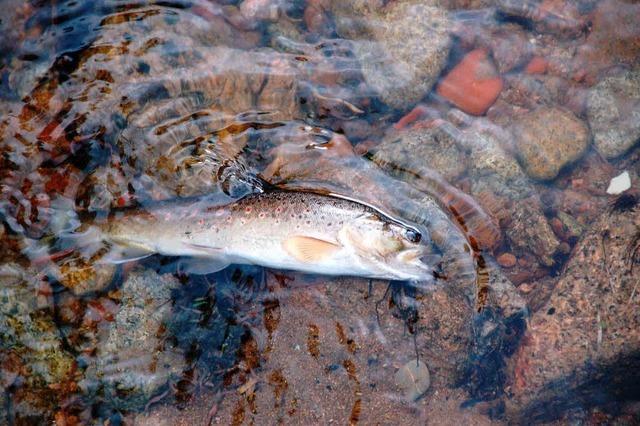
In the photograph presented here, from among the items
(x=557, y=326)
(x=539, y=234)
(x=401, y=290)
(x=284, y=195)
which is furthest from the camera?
(x=539, y=234)

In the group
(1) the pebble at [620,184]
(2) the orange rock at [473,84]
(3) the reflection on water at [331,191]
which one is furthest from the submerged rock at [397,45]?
(1) the pebble at [620,184]

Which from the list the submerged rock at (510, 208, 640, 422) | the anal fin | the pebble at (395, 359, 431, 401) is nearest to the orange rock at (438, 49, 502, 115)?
the submerged rock at (510, 208, 640, 422)

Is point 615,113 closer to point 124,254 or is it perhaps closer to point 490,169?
point 490,169

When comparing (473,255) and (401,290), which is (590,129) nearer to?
(473,255)

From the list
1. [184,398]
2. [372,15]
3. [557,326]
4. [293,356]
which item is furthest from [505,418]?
[372,15]

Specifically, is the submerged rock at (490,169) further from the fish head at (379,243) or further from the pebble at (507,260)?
the fish head at (379,243)

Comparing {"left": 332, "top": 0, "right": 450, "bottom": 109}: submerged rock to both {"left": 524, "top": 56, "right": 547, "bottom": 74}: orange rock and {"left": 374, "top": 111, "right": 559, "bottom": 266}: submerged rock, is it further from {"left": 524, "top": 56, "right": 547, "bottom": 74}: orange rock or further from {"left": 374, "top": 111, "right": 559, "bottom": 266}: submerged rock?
{"left": 524, "top": 56, "right": 547, "bottom": 74}: orange rock
